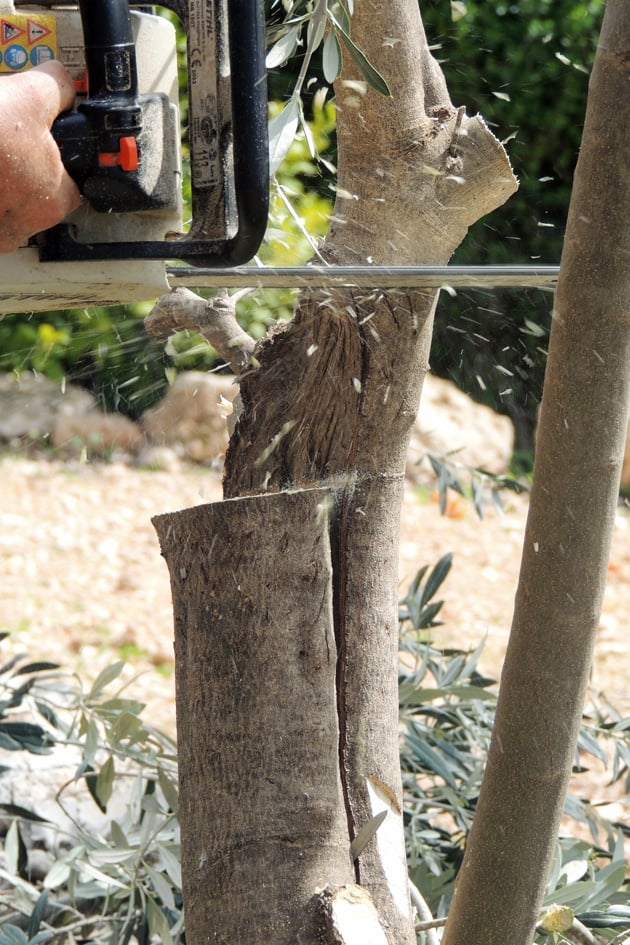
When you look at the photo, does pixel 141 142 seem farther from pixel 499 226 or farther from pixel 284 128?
pixel 499 226

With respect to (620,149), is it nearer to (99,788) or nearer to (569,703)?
(569,703)

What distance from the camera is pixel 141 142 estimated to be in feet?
3.78

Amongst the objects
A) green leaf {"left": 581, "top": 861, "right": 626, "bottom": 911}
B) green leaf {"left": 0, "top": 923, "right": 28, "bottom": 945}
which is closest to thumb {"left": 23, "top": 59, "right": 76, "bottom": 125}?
green leaf {"left": 0, "top": 923, "right": 28, "bottom": 945}

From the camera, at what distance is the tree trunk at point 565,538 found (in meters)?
1.12

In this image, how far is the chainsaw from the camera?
3.67 feet

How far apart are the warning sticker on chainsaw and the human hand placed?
0.06 meters

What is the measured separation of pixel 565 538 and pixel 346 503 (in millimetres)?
329

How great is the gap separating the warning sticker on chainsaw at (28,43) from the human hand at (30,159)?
0.06 meters

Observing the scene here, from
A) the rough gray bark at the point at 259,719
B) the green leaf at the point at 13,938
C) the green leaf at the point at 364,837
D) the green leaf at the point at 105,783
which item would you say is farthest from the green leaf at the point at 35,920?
the green leaf at the point at 364,837

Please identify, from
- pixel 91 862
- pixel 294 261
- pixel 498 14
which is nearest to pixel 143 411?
pixel 498 14

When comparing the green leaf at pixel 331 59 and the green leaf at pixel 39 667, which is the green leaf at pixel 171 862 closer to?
the green leaf at pixel 39 667

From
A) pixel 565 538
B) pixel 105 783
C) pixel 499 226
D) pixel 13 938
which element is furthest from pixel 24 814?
pixel 499 226

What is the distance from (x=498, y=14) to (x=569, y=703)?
427 centimetres

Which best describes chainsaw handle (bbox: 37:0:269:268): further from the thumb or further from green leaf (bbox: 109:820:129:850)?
green leaf (bbox: 109:820:129:850)
